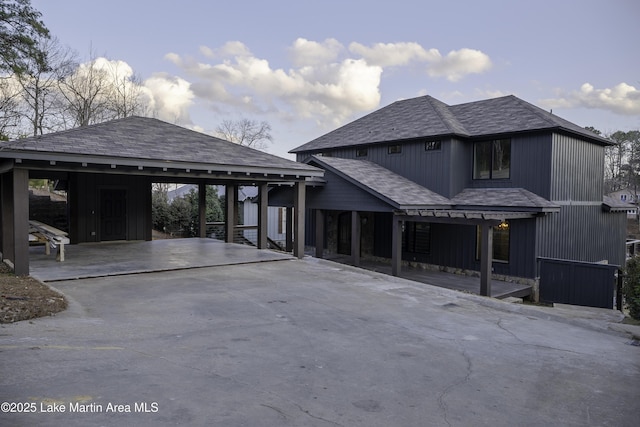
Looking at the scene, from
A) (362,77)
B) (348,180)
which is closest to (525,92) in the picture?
(362,77)

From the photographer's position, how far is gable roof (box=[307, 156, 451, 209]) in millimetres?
13538

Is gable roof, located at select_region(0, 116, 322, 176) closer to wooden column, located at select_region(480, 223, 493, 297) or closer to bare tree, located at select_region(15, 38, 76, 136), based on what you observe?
wooden column, located at select_region(480, 223, 493, 297)

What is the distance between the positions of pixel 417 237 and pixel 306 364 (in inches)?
500

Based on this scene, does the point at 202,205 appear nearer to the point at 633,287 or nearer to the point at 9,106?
the point at 9,106

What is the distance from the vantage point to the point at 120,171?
10039 millimetres

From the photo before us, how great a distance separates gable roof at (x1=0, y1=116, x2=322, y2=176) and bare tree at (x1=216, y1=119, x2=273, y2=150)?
2820 cm

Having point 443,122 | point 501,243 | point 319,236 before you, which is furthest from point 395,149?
point 501,243

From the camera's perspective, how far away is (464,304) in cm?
798

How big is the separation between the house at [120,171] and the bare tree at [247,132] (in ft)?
84.0

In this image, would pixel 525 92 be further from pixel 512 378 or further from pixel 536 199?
pixel 512 378

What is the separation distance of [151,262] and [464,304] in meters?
8.29

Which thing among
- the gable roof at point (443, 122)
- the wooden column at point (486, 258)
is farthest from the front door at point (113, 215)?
the wooden column at point (486, 258)

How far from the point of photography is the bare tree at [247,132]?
136 ft

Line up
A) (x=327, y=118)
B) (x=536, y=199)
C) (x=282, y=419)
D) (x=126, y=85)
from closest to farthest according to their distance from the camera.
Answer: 1. (x=282, y=419)
2. (x=536, y=199)
3. (x=126, y=85)
4. (x=327, y=118)
